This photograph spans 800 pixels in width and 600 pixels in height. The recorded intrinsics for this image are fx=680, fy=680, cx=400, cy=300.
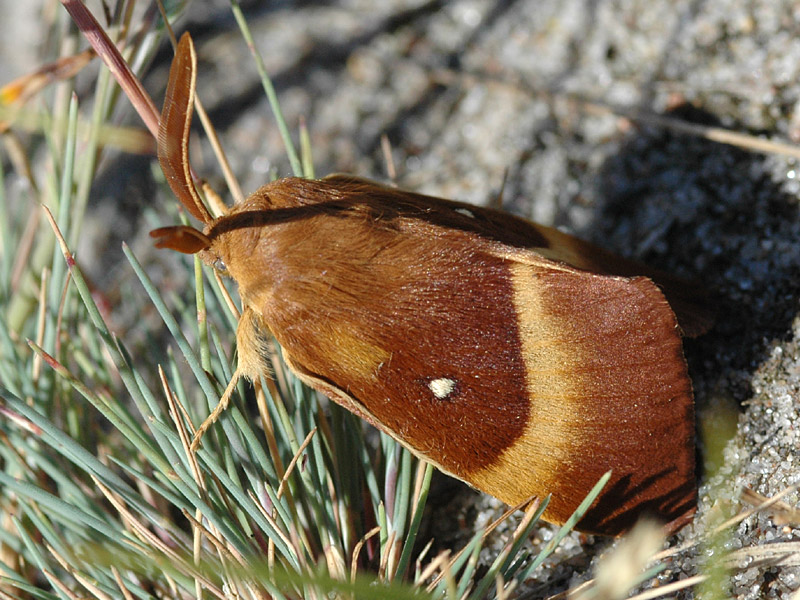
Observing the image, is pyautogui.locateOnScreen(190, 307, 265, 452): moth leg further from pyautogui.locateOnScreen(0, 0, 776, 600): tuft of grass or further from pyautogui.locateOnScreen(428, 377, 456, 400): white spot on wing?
pyautogui.locateOnScreen(428, 377, 456, 400): white spot on wing

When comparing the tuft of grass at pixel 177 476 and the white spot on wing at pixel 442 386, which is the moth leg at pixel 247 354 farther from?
the white spot on wing at pixel 442 386

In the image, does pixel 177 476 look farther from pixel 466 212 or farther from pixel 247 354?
pixel 466 212

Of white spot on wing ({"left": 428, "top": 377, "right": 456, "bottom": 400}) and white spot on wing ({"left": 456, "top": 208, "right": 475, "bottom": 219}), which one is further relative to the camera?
white spot on wing ({"left": 456, "top": 208, "right": 475, "bottom": 219})

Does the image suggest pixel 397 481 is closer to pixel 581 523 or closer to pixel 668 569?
pixel 581 523

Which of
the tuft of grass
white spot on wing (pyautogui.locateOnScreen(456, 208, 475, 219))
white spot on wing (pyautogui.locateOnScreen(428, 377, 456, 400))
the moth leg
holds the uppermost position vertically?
white spot on wing (pyautogui.locateOnScreen(456, 208, 475, 219))

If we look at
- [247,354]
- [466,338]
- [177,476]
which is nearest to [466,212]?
[466,338]

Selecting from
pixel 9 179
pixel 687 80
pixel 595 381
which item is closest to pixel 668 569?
pixel 595 381

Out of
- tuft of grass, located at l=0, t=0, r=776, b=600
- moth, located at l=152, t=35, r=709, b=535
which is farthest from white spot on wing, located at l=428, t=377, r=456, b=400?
tuft of grass, located at l=0, t=0, r=776, b=600
